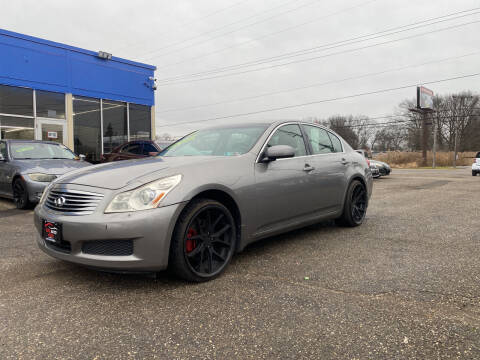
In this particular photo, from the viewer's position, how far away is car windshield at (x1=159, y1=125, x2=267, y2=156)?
3873 millimetres

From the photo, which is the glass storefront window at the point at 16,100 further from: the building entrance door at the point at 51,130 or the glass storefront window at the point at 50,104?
the building entrance door at the point at 51,130

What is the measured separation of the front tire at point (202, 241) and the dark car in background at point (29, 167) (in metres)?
4.89

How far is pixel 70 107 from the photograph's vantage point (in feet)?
48.1

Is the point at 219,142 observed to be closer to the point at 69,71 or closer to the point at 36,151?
the point at 36,151

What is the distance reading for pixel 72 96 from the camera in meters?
14.8

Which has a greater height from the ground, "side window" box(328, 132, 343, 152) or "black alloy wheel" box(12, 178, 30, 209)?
"side window" box(328, 132, 343, 152)

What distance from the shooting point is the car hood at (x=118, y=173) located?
2.98 metres

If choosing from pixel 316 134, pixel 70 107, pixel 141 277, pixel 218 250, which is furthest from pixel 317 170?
pixel 70 107

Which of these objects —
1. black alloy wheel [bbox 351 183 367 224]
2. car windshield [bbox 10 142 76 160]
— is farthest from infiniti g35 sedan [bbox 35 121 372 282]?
car windshield [bbox 10 142 76 160]

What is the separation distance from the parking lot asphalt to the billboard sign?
143ft

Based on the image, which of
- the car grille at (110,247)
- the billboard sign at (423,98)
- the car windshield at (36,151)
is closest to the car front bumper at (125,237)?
the car grille at (110,247)

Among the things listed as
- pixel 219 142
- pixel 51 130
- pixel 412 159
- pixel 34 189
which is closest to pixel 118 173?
pixel 219 142

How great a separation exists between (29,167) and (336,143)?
18.6ft

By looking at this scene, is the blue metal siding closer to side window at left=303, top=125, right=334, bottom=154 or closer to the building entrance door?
the building entrance door
